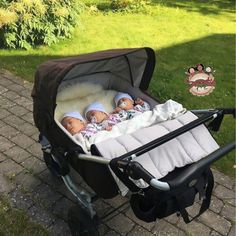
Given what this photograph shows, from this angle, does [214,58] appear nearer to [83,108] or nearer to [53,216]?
[83,108]

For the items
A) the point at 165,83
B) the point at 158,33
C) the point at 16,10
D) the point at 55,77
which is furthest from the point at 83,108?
the point at 158,33

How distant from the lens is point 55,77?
3.30 meters

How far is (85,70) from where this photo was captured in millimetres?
4164

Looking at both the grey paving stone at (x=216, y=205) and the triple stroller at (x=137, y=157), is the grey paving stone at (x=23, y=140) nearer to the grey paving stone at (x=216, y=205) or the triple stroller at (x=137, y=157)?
the triple stroller at (x=137, y=157)

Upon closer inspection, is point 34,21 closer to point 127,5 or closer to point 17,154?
point 17,154

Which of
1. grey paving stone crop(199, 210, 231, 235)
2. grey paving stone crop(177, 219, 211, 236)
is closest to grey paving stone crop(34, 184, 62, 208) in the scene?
grey paving stone crop(177, 219, 211, 236)

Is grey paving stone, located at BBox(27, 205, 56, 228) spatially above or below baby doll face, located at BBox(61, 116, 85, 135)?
below

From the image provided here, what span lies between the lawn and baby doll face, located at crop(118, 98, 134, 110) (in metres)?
1.72

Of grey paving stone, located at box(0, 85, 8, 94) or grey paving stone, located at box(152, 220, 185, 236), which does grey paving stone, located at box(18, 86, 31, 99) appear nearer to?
grey paving stone, located at box(0, 85, 8, 94)

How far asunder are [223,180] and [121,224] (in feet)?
4.98

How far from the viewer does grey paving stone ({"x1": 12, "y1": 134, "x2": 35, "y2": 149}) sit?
511 cm

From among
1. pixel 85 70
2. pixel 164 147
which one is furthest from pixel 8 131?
pixel 164 147

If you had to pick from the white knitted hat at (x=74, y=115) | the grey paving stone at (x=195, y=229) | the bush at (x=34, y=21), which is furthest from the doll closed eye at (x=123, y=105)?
the bush at (x=34, y=21)

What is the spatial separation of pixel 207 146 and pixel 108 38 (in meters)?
6.00
